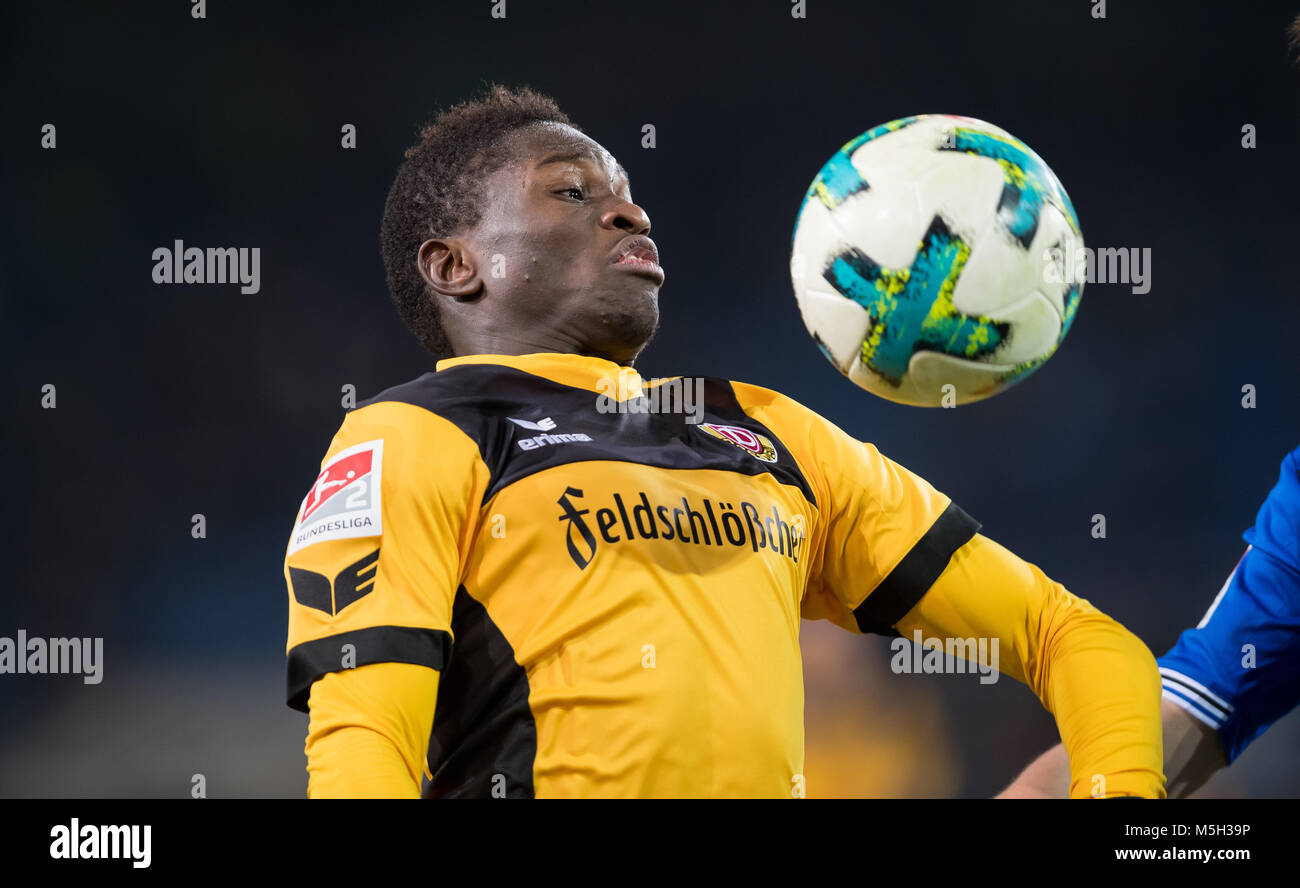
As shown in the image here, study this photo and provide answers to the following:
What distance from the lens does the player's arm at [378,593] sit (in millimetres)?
1668

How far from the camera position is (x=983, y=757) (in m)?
5.18

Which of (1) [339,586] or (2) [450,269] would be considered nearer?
(1) [339,586]

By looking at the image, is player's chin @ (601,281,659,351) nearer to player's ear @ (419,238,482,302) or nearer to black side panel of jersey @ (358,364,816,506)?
black side panel of jersey @ (358,364,816,506)

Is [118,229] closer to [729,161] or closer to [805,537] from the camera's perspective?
[729,161]

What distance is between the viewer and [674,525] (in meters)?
1.94

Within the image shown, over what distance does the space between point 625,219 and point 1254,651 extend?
1572 mm

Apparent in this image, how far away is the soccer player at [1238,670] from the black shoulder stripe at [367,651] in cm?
139

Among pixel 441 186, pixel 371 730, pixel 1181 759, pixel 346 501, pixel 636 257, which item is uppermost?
pixel 441 186

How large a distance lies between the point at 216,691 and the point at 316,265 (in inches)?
71.2

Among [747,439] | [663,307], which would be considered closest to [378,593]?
[747,439]

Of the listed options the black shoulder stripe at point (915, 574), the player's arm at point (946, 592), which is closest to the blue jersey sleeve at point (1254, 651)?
the player's arm at point (946, 592)

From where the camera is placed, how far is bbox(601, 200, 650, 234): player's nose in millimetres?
2336

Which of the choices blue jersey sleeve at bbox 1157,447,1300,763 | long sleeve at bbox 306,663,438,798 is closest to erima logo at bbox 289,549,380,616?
long sleeve at bbox 306,663,438,798

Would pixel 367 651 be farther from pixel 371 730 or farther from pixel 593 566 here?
pixel 593 566
